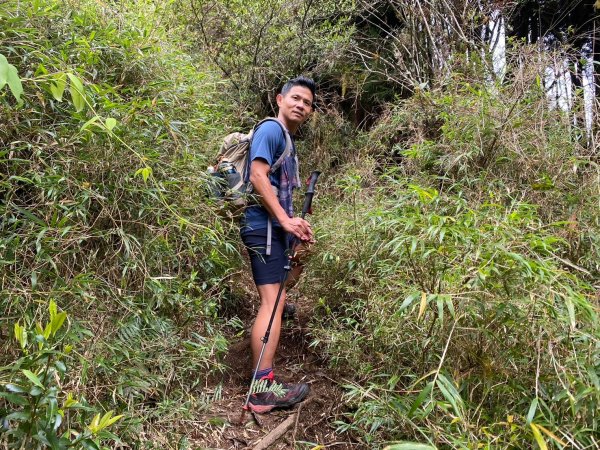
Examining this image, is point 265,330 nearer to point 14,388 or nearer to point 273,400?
point 273,400

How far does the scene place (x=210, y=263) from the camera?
9.11ft

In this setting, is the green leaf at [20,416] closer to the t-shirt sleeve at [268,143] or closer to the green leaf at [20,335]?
the green leaf at [20,335]

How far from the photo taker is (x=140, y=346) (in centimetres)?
209

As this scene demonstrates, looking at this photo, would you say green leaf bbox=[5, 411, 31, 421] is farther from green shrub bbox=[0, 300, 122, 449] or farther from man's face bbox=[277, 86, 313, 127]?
man's face bbox=[277, 86, 313, 127]

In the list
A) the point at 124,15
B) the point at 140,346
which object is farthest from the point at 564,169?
the point at 124,15

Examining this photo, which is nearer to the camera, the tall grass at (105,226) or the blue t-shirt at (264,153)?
the tall grass at (105,226)

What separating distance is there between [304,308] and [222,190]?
4.89 ft

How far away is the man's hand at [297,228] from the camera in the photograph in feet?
9.37

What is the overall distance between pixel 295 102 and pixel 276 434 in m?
2.21

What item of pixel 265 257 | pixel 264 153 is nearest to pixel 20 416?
pixel 265 257

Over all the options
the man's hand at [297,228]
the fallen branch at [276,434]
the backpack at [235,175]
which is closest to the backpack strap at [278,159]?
the backpack at [235,175]

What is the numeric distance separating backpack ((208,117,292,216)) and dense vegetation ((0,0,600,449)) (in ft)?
0.52

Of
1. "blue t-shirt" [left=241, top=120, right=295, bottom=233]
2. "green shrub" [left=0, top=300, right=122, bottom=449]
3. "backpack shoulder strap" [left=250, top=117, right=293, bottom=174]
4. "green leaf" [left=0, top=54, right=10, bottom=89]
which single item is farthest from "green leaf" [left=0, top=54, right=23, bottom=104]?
"backpack shoulder strap" [left=250, top=117, right=293, bottom=174]

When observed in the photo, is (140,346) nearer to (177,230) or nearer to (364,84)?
(177,230)
